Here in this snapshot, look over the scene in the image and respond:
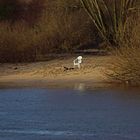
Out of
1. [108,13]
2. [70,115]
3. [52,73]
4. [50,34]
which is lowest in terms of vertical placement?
[52,73]

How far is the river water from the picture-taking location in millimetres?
15055

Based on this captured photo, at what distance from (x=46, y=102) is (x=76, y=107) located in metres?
2.06

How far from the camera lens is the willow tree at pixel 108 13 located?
3941 cm

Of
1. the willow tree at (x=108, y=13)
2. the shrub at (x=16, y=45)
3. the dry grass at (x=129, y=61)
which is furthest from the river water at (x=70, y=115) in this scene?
the willow tree at (x=108, y=13)

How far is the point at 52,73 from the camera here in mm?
31812

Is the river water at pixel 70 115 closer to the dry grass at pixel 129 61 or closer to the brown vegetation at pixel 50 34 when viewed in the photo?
the dry grass at pixel 129 61

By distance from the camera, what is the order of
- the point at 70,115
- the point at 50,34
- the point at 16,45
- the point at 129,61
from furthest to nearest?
the point at 50,34, the point at 16,45, the point at 129,61, the point at 70,115

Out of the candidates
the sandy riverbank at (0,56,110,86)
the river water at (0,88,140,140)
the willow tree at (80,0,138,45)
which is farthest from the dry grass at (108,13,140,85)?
the willow tree at (80,0,138,45)

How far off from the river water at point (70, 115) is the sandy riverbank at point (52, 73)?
4138mm

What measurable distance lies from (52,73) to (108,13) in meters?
10.1

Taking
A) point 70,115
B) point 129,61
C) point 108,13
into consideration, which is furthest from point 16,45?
point 70,115

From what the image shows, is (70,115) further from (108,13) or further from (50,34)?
(50,34)

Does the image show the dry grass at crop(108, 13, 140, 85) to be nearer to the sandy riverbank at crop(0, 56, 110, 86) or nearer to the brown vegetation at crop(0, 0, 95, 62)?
the sandy riverbank at crop(0, 56, 110, 86)

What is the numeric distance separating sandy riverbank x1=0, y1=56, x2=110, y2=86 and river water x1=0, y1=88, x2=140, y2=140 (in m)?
4.14
